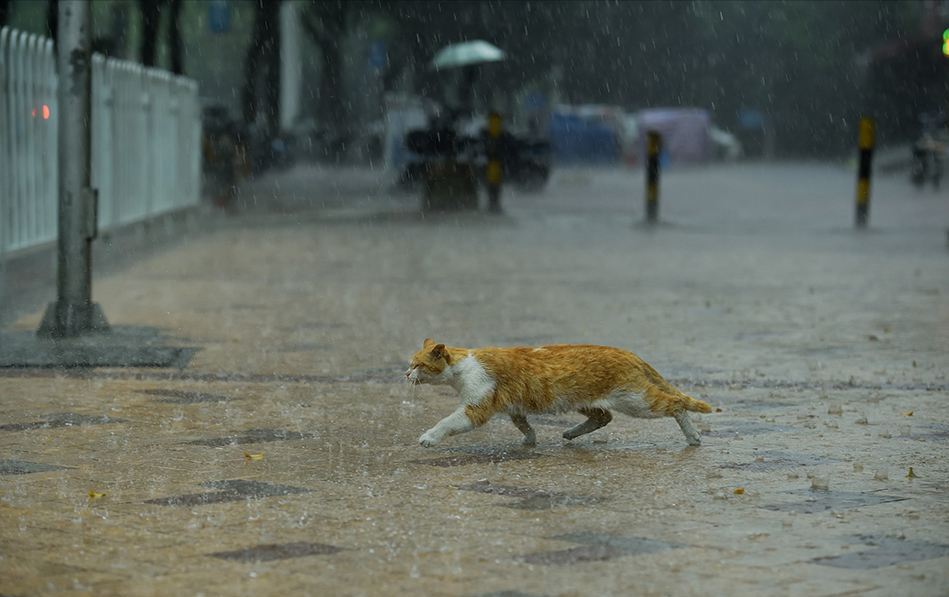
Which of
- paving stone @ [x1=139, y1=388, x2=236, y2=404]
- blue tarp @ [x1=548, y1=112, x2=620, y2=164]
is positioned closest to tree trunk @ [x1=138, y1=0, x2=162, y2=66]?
paving stone @ [x1=139, y1=388, x2=236, y2=404]

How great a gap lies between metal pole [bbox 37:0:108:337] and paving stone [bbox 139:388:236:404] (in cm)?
206

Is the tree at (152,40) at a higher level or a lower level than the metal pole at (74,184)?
higher

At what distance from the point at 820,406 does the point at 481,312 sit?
15.2ft

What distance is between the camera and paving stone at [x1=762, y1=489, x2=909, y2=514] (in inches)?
240

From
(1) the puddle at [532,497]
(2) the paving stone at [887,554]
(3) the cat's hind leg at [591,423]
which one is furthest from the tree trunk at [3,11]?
(2) the paving stone at [887,554]

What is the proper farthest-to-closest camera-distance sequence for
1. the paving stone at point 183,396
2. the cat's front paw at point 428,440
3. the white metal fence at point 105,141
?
the white metal fence at point 105,141 < the paving stone at point 183,396 < the cat's front paw at point 428,440

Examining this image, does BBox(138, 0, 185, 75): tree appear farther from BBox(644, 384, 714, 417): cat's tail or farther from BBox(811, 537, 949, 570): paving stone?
BBox(811, 537, 949, 570): paving stone

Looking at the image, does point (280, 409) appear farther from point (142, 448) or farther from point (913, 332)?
point (913, 332)

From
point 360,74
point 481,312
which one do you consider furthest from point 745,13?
point 481,312

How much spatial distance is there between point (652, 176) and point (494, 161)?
243cm

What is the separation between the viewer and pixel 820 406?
28.2 feet

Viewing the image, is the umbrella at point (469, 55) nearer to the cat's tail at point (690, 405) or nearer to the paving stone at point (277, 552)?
the cat's tail at point (690, 405)

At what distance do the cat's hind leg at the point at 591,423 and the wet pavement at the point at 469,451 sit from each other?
0.06m

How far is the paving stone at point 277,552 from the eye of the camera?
207 inches
